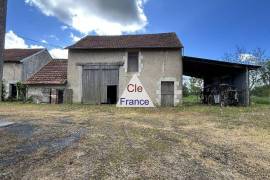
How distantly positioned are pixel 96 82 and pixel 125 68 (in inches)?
89.2

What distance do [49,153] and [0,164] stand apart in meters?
0.86

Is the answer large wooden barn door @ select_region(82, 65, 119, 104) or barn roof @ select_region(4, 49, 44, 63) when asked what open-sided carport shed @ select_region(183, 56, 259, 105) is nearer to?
large wooden barn door @ select_region(82, 65, 119, 104)

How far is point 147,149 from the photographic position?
5234 mm

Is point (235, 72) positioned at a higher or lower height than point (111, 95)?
higher

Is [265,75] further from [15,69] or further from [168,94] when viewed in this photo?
[15,69]

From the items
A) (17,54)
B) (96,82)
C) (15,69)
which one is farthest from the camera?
(17,54)

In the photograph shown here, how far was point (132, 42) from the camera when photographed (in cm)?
1931

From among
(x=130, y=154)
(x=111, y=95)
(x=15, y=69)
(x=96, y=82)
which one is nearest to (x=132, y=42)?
(x=96, y=82)

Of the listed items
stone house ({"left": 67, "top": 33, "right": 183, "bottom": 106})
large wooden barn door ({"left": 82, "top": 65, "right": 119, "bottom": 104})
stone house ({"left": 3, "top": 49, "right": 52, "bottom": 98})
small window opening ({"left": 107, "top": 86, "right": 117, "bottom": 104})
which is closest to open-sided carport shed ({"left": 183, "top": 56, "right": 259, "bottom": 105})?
stone house ({"left": 67, "top": 33, "right": 183, "bottom": 106})

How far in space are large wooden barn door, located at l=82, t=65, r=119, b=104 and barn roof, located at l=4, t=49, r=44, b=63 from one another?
827 centimetres

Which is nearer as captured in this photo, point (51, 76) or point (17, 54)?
point (51, 76)

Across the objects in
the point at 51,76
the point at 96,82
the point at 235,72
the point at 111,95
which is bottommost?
the point at 111,95

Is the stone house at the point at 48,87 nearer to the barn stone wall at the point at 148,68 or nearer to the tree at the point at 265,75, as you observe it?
the barn stone wall at the point at 148,68

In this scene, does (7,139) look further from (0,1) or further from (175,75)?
(175,75)
